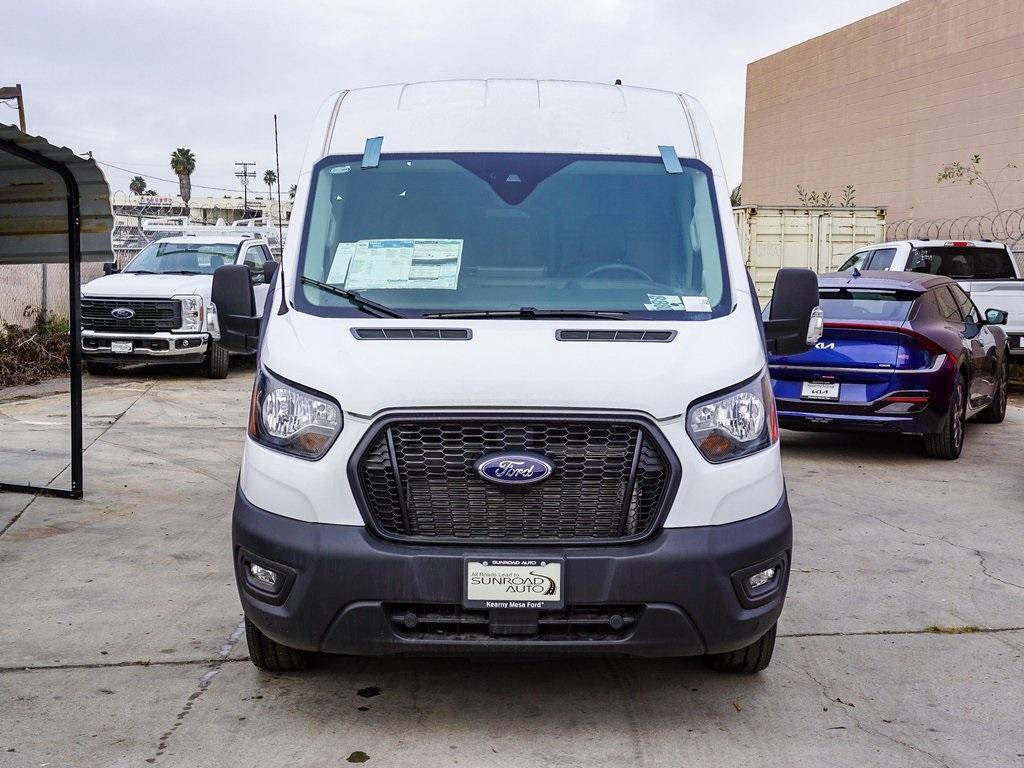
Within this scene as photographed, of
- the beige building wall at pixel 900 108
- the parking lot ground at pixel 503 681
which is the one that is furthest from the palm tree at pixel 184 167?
the parking lot ground at pixel 503 681

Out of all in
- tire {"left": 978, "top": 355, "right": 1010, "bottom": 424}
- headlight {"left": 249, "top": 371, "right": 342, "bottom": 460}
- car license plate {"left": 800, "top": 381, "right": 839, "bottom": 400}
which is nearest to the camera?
headlight {"left": 249, "top": 371, "right": 342, "bottom": 460}

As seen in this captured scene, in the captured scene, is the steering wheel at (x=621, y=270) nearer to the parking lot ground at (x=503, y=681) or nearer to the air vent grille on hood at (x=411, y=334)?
the air vent grille on hood at (x=411, y=334)

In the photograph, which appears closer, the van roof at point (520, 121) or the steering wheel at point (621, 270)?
the steering wheel at point (621, 270)

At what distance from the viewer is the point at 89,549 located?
6.98 metres

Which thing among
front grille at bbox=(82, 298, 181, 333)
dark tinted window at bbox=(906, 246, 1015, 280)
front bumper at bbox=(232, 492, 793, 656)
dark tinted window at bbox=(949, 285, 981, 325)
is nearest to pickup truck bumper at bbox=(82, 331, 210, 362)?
front grille at bbox=(82, 298, 181, 333)

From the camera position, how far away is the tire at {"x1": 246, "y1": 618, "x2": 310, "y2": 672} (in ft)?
15.5

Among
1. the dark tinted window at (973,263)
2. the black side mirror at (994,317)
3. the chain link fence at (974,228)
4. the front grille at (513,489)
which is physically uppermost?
the chain link fence at (974,228)

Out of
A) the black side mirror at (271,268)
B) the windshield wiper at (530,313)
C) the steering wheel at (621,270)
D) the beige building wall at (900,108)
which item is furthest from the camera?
the beige building wall at (900,108)

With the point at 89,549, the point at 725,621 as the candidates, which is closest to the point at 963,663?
the point at 725,621

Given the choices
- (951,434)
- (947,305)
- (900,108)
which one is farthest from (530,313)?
(900,108)

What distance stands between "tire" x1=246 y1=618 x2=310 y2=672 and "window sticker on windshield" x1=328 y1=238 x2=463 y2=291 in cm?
139

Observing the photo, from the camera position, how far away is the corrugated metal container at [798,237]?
69.3 ft

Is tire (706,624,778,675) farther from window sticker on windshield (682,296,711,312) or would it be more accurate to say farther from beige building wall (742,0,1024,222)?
beige building wall (742,0,1024,222)

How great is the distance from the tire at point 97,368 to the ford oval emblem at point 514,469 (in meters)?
14.1
